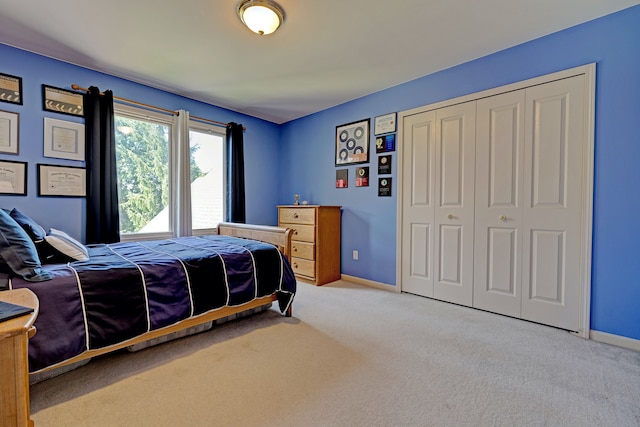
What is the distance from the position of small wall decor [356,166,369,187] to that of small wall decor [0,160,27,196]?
11.2 feet

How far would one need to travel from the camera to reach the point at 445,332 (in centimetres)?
229

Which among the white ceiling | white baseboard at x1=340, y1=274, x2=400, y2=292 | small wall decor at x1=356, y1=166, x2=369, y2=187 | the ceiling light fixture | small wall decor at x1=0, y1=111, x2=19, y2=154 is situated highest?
the white ceiling

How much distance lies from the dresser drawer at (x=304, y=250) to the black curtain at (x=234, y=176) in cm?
93

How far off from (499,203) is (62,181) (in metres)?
4.23

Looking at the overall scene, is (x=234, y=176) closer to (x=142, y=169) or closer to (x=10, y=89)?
(x=142, y=169)

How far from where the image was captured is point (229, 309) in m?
2.24

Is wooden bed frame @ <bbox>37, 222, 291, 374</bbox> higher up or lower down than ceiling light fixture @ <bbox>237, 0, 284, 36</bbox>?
lower down

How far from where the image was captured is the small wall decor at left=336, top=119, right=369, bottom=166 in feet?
12.0

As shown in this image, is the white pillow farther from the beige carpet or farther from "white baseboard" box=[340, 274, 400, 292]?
"white baseboard" box=[340, 274, 400, 292]

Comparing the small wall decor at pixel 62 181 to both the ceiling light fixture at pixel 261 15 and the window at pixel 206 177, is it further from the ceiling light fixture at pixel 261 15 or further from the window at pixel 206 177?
the ceiling light fixture at pixel 261 15

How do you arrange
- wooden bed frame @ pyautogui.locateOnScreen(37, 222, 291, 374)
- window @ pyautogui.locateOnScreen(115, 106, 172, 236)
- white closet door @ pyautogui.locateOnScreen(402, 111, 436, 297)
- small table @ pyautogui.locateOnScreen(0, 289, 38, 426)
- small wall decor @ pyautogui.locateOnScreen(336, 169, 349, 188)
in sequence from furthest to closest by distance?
small wall decor @ pyautogui.locateOnScreen(336, 169, 349, 188), window @ pyautogui.locateOnScreen(115, 106, 172, 236), white closet door @ pyautogui.locateOnScreen(402, 111, 436, 297), wooden bed frame @ pyautogui.locateOnScreen(37, 222, 291, 374), small table @ pyautogui.locateOnScreen(0, 289, 38, 426)

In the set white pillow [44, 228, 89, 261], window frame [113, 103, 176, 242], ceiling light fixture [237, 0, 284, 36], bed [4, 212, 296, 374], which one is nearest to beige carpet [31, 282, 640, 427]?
bed [4, 212, 296, 374]

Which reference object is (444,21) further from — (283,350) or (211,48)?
(283,350)

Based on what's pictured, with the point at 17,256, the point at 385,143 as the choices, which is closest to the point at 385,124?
the point at 385,143
